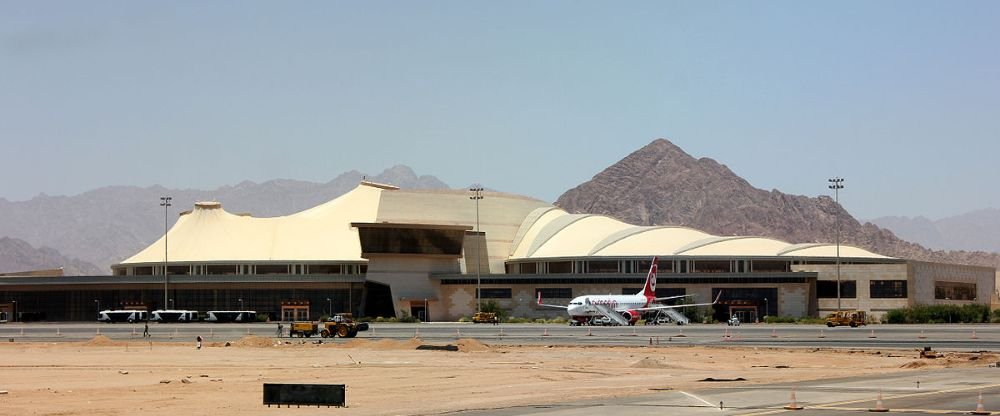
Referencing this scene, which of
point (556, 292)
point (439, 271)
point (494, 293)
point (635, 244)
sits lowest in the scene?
point (494, 293)

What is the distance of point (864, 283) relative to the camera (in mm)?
141875

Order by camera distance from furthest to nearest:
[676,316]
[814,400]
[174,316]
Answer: [174,316], [676,316], [814,400]

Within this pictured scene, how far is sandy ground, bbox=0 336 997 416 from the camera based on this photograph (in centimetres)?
4216

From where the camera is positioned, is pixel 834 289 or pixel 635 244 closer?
pixel 834 289

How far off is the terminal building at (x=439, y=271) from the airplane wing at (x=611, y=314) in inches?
862

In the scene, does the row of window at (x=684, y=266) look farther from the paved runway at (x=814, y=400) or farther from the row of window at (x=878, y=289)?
the paved runway at (x=814, y=400)

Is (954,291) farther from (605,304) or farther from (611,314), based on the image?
(611,314)

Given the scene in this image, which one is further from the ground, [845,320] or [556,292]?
[556,292]

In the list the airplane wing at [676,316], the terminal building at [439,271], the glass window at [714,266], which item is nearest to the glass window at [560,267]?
the terminal building at [439,271]

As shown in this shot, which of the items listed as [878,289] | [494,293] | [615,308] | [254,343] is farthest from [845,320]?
[254,343]

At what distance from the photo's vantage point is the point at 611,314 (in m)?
119

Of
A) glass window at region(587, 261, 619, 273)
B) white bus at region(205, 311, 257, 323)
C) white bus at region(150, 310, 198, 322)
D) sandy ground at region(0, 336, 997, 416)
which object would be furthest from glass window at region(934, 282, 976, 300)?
sandy ground at region(0, 336, 997, 416)

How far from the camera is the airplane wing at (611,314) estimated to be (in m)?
118

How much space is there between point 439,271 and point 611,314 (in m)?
46.9
